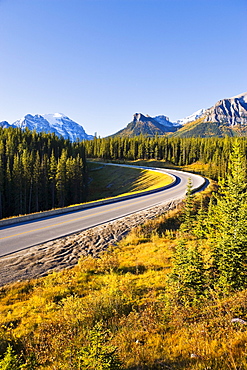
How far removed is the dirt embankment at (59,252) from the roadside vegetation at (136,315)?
2.52ft

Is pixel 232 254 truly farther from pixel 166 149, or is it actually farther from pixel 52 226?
pixel 166 149

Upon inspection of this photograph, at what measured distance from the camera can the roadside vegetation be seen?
414 centimetres

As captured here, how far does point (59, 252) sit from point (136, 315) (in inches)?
262

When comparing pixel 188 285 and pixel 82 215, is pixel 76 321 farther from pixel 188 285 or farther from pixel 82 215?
pixel 82 215

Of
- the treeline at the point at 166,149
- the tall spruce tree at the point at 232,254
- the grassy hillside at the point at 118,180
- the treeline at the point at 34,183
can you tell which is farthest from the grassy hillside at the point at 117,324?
the treeline at the point at 166,149

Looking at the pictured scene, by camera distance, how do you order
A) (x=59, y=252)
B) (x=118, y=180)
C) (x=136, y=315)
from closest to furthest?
(x=136, y=315) < (x=59, y=252) < (x=118, y=180)

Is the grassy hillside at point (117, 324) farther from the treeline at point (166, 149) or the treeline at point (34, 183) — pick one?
the treeline at point (166, 149)

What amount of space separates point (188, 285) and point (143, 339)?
2165 millimetres

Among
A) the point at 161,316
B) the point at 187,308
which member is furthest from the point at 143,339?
the point at 187,308

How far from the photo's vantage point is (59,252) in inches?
452

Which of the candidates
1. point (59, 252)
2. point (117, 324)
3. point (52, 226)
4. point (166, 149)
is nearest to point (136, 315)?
point (117, 324)

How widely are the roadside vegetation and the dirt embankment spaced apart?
0.77 metres

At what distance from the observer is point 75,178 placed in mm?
65875

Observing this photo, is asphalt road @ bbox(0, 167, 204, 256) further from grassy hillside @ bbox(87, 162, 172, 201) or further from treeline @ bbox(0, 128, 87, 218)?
treeline @ bbox(0, 128, 87, 218)
